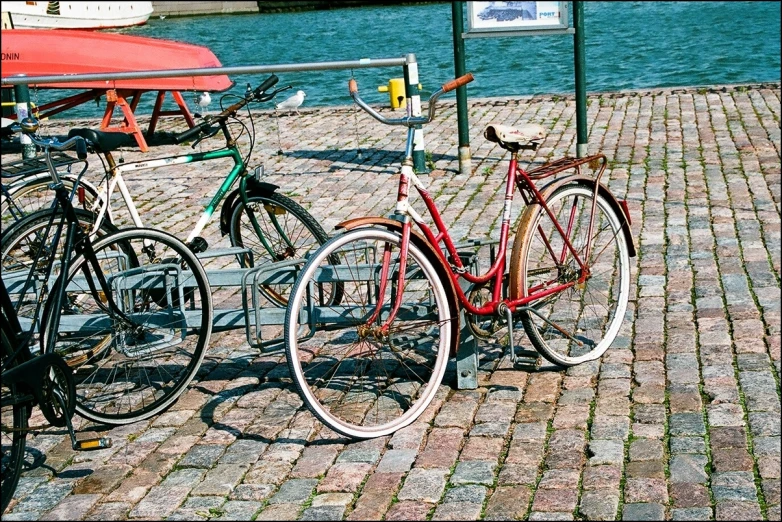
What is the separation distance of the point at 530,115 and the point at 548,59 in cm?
1275

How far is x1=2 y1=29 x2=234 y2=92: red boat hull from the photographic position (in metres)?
13.4

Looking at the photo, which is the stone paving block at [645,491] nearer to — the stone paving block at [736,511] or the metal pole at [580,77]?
the stone paving block at [736,511]

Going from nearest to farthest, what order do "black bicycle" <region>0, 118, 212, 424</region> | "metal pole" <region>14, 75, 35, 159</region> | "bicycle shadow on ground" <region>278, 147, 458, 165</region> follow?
"black bicycle" <region>0, 118, 212, 424</region>, "metal pole" <region>14, 75, 35, 159</region>, "bicycle shadow on ground" <region>278, 147, 458, 165</region>

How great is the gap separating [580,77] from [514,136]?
555 cm

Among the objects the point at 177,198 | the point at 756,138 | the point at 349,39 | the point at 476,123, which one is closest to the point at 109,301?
the point at 177,198

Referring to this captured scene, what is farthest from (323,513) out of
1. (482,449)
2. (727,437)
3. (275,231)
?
(275,231)

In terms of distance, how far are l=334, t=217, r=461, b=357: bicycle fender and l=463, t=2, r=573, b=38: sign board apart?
547 centimetres

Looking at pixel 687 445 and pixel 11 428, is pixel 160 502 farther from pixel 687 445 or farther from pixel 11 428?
pixel 687 445

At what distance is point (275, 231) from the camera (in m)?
6.29

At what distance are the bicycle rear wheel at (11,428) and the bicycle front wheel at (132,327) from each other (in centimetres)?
54

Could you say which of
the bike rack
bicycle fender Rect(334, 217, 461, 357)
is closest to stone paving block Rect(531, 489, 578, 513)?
bicycle fender Rect(334, 217, 461, 357)

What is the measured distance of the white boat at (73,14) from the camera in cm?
3222

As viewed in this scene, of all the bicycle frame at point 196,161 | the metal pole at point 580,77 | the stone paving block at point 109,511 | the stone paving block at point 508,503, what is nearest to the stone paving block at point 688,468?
the stone paving block at point 508,503

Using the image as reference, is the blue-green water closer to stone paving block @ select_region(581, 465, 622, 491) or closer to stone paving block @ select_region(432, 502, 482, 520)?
stone paving block @ select_region(581, 465, 622, 491)
